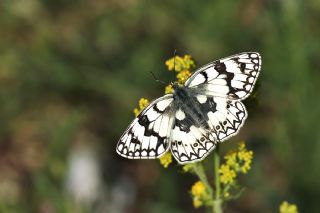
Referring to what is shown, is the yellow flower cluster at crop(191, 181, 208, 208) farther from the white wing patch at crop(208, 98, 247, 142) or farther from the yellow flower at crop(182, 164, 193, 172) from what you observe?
the white wing patch at crop(208, 98, 247, 142)

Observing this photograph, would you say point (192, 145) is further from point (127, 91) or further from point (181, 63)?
point (127, 91)

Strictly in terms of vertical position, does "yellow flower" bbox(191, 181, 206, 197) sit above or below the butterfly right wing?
below

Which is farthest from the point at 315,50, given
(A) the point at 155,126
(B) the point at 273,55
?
(A) the point at 155,126

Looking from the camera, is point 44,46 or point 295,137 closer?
point 295,137

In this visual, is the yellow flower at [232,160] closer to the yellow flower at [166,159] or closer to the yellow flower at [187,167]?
the yellow flower at [187,167]

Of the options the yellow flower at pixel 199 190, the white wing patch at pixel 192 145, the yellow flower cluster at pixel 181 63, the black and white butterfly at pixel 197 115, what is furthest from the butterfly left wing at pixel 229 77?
the yellow flower at pixel 199 190

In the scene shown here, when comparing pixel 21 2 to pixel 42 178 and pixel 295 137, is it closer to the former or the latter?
pixel 42 178

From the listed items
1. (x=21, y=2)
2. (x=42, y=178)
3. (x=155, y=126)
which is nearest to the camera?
(x=155, y=126)

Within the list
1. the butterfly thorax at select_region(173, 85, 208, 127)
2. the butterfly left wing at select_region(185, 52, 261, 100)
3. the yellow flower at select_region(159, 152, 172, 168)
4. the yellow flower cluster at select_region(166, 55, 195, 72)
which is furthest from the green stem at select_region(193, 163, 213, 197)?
the yellow flower cluster at select_region(166, 55, 195, 72)
